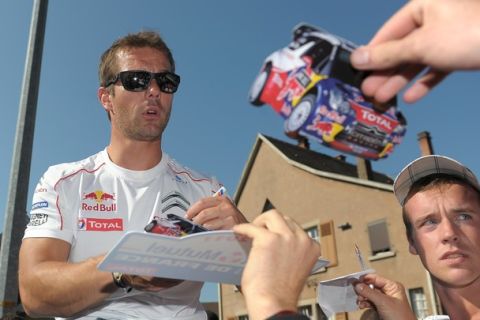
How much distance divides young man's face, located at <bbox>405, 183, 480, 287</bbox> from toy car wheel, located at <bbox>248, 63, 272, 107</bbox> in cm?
1404

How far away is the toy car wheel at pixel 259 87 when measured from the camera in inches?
669

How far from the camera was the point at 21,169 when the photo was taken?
541 centimetres

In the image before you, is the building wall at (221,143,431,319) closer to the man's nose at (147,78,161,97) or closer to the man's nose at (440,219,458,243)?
the man's nose at (440,219,458,243)

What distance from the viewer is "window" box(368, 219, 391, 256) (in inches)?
757

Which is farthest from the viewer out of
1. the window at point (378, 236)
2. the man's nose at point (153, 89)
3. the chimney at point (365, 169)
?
the chimney at point (365, 169)

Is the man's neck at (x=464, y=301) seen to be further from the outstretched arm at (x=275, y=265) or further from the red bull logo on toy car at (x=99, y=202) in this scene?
the red bull logo on toy car at (x=99, y=202)

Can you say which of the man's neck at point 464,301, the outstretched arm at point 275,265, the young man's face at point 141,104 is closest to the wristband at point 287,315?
the outstretched arm at point 275,265

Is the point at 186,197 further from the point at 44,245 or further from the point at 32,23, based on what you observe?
the point at 32,23

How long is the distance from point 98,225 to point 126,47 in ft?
4.18

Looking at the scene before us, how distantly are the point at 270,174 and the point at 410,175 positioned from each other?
21900 mm

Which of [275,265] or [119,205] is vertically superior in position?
[119,205]

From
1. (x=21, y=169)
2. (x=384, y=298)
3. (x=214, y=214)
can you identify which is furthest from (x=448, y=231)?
(x=21, y=169)

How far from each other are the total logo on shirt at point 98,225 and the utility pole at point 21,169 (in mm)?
2187

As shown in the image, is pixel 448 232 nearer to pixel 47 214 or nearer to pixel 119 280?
pixel 119 280
